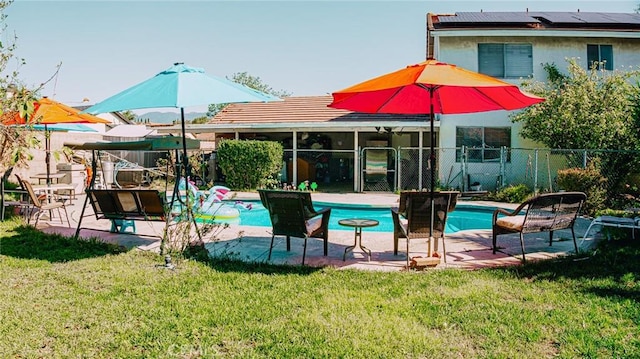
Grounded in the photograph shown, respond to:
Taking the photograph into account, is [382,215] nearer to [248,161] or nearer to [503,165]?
[503,165]

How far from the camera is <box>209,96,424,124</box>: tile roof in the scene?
58.2 ft

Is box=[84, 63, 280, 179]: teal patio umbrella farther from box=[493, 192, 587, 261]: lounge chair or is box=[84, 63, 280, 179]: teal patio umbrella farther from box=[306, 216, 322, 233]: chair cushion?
box=[493, 192, 587, 261]: lounge chair

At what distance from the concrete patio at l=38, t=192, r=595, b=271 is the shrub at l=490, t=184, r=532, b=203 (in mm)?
4598

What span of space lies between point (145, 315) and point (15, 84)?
258 centimetres

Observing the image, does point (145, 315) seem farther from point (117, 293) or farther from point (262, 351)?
point (262, 351)

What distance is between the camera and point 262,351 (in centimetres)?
358

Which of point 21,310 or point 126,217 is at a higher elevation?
point 126,217

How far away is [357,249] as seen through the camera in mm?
7188

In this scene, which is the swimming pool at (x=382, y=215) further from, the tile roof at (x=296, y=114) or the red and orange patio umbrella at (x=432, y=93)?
the tile roof at (x=296, y=114)

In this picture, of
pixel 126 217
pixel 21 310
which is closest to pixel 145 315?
pixel 21 310

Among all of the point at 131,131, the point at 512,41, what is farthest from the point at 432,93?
the point at 131,131

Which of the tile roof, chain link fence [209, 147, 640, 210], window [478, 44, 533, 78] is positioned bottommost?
chain link fence [209, 147, 640, 210]

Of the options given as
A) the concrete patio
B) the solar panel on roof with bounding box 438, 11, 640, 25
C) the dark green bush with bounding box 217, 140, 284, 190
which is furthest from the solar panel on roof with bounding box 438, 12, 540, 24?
the concrete patio

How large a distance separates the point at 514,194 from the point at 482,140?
9.84 ft
